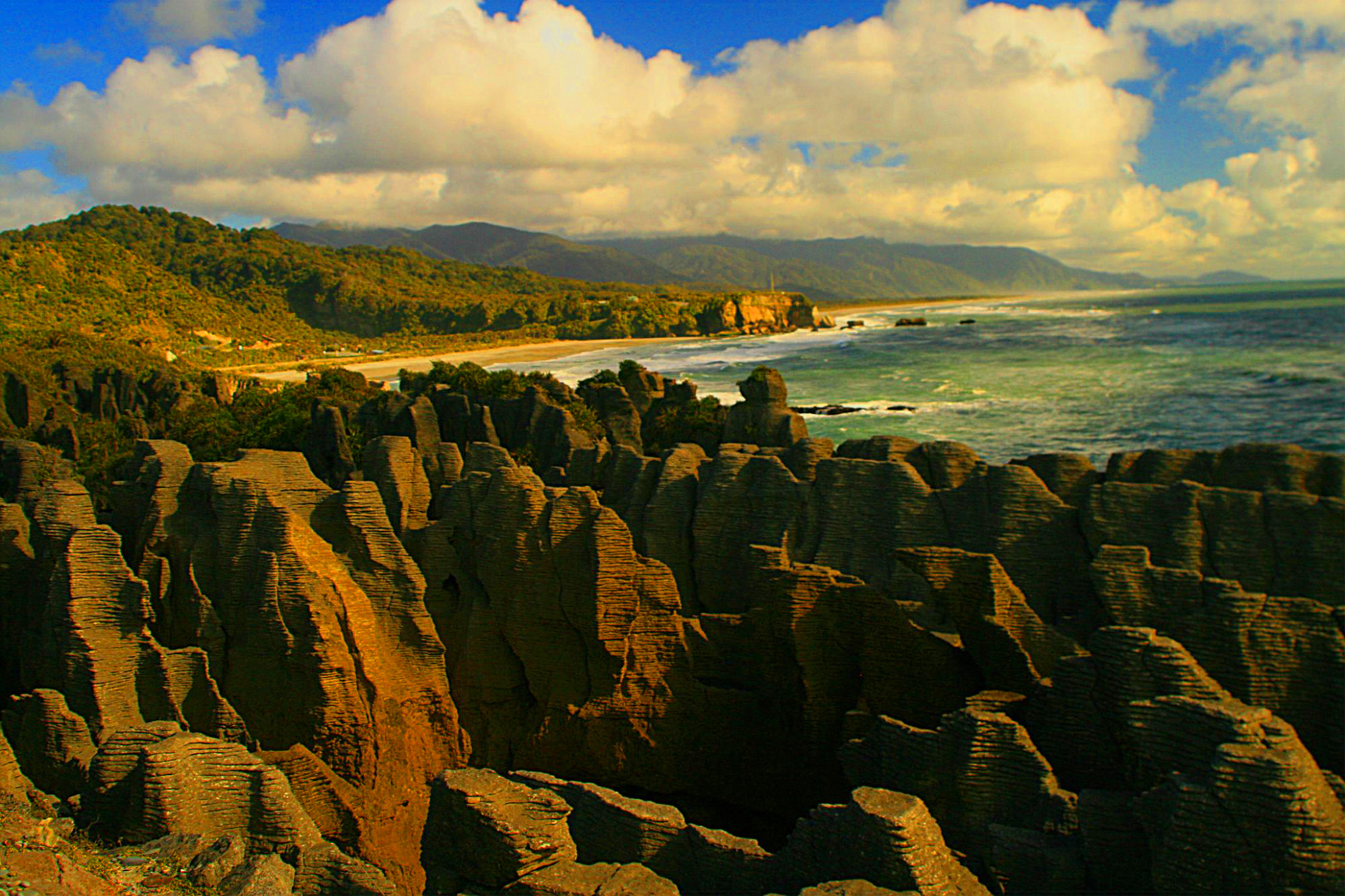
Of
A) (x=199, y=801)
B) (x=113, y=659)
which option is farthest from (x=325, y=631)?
(x=199, y=801)

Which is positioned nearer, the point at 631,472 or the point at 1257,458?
the point at 1257,458

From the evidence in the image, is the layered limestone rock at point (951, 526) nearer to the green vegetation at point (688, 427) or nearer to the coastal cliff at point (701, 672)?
the coastal cliff at point (701, 672)

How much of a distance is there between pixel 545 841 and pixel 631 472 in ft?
24.8

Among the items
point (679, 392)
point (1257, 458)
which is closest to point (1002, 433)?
point (679, 392)

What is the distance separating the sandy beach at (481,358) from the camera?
7594 centimetres

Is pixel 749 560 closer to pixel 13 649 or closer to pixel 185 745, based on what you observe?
pixel 185 745

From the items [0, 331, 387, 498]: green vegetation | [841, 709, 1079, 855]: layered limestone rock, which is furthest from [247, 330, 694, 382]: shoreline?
[841, 709, 1079, 855]: layered limestone rock

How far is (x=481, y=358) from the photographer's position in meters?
93.0

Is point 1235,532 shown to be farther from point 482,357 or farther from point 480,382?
point 482,357

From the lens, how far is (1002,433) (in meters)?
48.3

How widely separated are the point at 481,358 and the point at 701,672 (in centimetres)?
8626

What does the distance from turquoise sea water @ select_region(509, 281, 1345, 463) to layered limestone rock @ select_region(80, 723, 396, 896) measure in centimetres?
3778

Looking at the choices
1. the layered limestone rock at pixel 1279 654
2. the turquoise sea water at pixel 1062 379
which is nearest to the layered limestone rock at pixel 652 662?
the layered limestone rock at pixel 1279 654

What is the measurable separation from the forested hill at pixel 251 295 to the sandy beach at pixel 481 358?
6.82 meters
